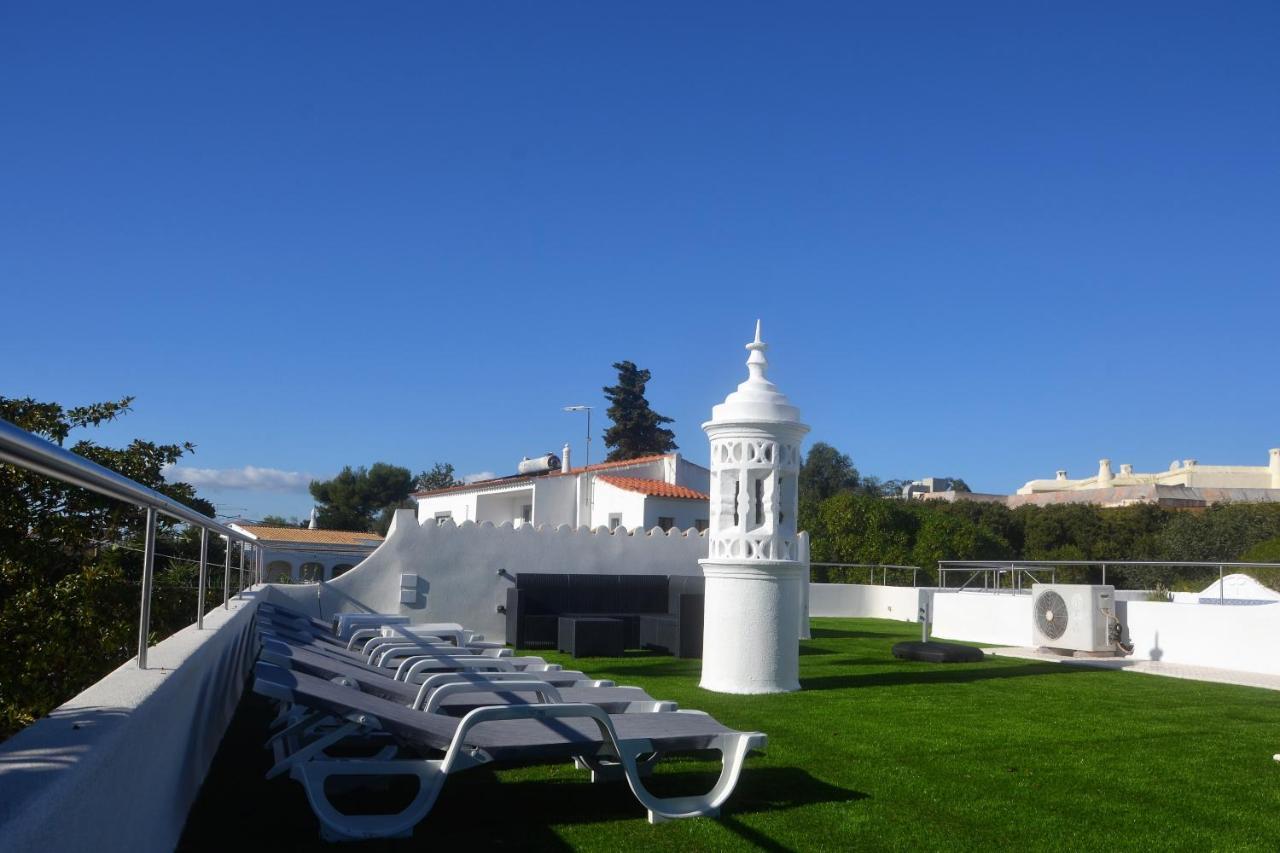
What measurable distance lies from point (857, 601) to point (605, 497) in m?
6.95

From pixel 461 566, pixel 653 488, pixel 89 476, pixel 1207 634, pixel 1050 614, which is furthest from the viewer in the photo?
pixel 653 488

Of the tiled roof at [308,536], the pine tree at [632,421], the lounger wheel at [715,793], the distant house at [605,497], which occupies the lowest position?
the lounger wheel at [715,793]

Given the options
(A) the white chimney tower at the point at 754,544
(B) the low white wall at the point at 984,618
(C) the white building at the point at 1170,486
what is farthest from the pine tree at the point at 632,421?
(A) the white chimney tower at the point at 754,544

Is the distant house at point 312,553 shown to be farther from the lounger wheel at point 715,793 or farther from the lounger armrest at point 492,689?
the lounger wheel at point 715,793

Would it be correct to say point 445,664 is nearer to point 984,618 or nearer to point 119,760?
point 119,760

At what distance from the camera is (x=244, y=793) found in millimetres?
5508

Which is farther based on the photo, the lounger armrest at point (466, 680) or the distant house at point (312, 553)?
the distant house at point (312, 553)

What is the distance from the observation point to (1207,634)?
49.5ft

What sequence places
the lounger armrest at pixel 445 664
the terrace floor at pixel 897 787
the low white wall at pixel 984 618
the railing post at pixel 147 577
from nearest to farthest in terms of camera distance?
the railing post at pixel 147 577
the terrace floor at pixel 897 787
the lounger armrest at pixel 445 664
the low white wall at pixel 984 618

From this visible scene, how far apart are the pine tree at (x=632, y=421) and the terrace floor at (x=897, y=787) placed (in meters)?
56.4

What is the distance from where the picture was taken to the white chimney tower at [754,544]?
9.80 metres

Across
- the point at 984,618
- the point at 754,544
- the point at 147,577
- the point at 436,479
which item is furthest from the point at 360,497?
the point at 147,577

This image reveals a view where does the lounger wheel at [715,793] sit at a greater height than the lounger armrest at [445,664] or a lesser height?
lesser

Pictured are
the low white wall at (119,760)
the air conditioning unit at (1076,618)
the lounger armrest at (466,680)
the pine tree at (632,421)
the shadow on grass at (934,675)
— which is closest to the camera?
the low white wall at (119,760)
